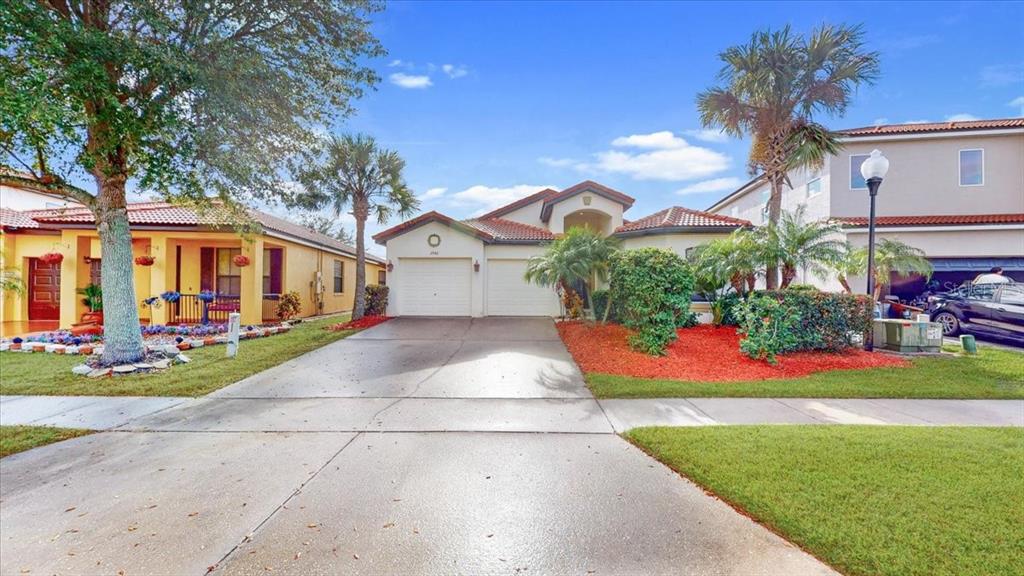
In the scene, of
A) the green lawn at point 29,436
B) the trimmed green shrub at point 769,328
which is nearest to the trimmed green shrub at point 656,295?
the trimmed green shrub at point 769,328

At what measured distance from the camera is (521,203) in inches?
830

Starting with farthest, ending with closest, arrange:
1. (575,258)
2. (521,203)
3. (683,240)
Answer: (521,203), (683,240), (575,258)

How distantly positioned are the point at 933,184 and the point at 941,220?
2026mm

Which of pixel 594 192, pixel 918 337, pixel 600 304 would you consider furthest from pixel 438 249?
pixel 918 337

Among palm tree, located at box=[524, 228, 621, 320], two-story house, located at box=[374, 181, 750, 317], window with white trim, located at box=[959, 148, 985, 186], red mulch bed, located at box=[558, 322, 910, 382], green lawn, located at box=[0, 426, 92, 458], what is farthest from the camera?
two-story house, located at box=[374, 181, 750, 317]

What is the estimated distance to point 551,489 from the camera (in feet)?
11.9

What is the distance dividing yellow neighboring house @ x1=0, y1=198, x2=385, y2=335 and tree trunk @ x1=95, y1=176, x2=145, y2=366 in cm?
370

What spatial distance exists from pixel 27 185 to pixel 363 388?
761cm

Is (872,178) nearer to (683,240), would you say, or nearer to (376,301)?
(683,240)

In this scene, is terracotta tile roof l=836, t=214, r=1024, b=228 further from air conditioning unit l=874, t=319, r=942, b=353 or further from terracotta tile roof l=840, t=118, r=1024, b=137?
air conditioning unit l=874, t=319, r=942, b=353

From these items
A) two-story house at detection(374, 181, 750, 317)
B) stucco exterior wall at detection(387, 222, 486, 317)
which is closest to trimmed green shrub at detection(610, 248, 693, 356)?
two-story house at detection(374, 181, 750, 317)

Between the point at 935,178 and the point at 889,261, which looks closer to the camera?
the point at 889,261

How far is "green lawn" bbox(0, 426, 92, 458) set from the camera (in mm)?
4648

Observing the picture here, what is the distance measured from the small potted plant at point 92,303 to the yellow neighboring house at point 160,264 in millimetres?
426
